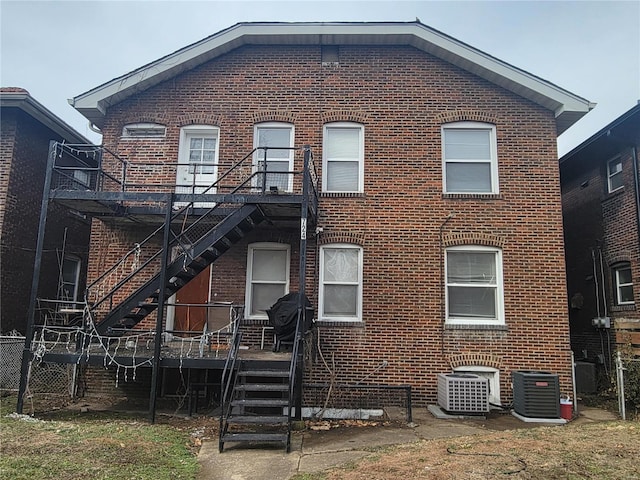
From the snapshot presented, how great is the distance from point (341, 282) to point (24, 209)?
885cm

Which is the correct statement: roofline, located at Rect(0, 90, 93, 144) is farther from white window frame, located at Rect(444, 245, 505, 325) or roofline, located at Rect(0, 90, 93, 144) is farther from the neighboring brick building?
white window frame, located at Rect(444, 245, 505, 325)


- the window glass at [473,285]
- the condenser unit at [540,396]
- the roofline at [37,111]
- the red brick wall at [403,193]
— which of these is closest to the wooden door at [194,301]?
the red brick wall at [403,193]

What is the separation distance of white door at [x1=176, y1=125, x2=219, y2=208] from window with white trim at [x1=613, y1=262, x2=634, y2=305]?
10.8 metres

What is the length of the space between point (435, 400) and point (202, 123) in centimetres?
821

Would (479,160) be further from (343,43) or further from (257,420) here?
(257,420)

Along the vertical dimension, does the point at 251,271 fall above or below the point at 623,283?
below

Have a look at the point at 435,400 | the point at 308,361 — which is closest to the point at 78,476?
the point at 308,361

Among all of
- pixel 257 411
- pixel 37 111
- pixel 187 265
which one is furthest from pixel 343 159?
pixel 37 111

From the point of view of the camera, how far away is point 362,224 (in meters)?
10.7

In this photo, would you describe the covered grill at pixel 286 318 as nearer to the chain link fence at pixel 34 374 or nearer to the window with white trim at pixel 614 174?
the chain link fence at pixel 34 374

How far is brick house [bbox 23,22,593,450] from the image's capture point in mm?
10242

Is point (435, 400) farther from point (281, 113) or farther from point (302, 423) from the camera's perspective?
point (281, 113)

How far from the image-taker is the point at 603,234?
1324 cm

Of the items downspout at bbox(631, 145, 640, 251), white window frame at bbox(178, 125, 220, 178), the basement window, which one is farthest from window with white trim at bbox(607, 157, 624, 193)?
the basement window
